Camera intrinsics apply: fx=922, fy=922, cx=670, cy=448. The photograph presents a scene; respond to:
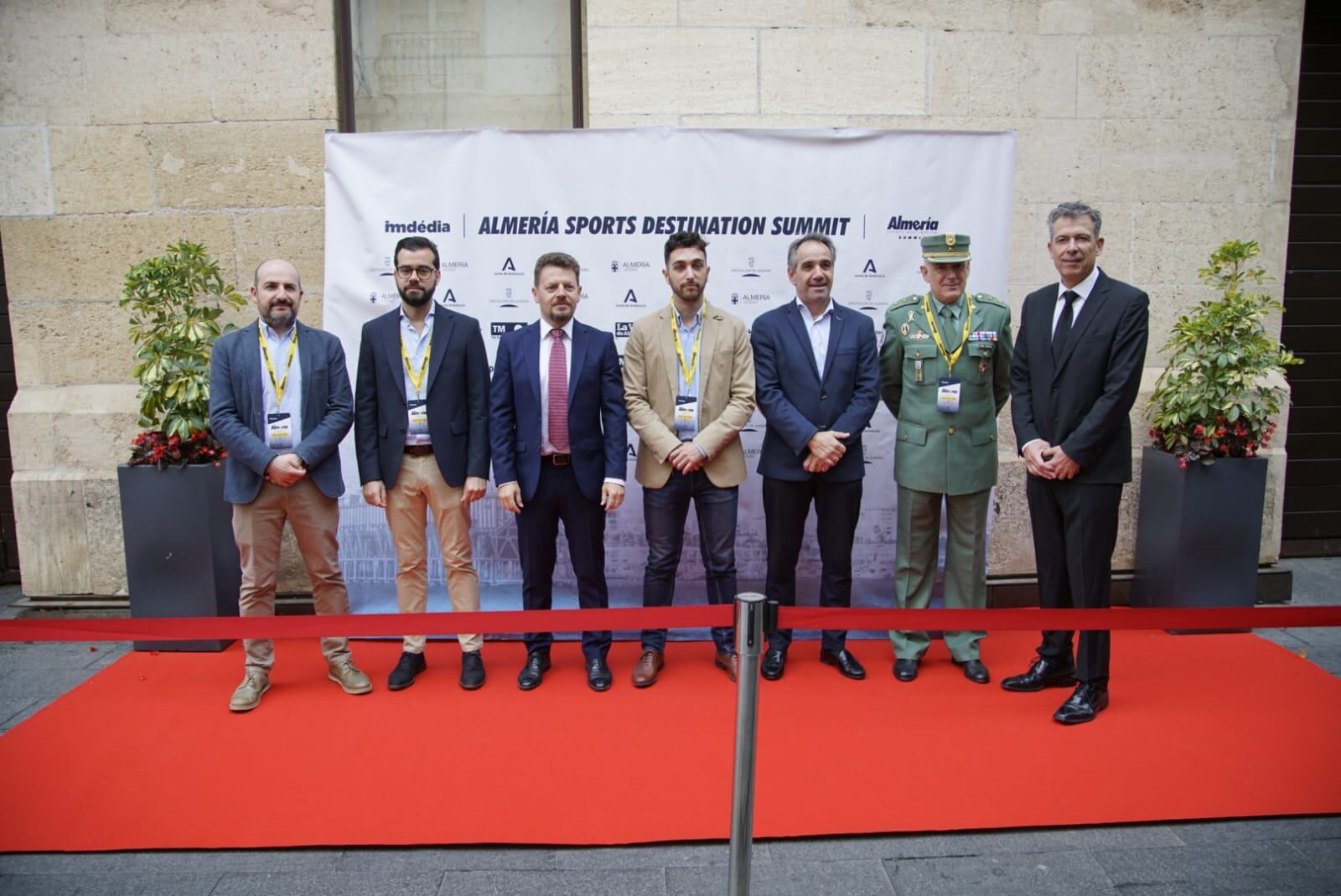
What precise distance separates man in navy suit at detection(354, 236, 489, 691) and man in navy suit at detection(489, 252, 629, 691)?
0.13m

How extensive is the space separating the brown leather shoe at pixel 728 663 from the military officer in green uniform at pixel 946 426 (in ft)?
2.48

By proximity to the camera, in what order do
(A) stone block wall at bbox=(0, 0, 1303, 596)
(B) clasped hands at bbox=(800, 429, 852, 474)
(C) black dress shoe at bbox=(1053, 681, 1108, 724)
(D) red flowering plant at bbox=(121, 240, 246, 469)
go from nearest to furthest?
1. (C) black dress shoe at bbox=(1053, 681, 1108, 724)
2. (B) clasped hands at bbox=(800, 429, 852, 474)
3. (D) red flowering plant at bbox=(121, 240, 246, 469)
4. (A) stone block wall at bbox=(0, 0, 1303, 596)

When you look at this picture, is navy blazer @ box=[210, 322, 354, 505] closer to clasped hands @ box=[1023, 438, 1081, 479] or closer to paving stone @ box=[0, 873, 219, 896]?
paving stone @ box=[0, 873, 219, 896]

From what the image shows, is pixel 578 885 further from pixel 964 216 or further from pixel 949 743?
pixel 964 216

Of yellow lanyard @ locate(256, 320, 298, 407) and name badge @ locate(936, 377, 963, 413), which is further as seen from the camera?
name badge @ locate(936, 377, 963, 413)

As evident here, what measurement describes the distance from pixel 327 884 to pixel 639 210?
132 inches

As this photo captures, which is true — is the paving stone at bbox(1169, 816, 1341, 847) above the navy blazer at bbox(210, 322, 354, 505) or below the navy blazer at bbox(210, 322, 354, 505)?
below

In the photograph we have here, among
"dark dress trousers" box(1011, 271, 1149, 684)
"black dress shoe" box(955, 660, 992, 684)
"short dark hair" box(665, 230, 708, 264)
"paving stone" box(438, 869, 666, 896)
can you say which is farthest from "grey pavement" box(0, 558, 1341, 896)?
"short dark hair" box(665, 230, 708, 264)

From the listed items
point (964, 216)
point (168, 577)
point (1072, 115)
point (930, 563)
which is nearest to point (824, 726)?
point (930, 563)

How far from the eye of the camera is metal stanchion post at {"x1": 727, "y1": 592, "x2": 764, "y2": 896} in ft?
7.66

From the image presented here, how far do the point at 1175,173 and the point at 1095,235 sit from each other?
6.49 feet

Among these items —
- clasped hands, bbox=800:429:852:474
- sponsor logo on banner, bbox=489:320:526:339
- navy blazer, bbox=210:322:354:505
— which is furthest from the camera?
sponsor logo on banner, bbox=489:320:526:339

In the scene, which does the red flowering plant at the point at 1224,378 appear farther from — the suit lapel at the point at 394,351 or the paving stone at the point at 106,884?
the paving stone at the point at 106,884

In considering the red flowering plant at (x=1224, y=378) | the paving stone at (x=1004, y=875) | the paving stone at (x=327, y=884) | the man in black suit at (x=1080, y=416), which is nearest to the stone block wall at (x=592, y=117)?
the red flowering plant at (x=1224, y=378)
